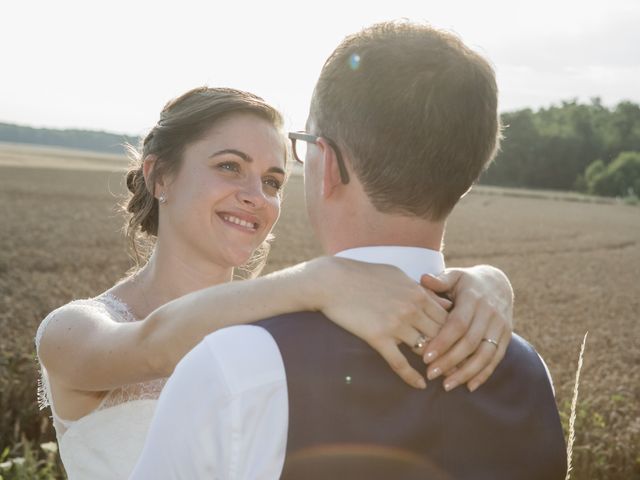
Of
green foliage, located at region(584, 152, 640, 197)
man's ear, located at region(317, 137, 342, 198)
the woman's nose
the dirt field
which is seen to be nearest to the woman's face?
the woman's nose

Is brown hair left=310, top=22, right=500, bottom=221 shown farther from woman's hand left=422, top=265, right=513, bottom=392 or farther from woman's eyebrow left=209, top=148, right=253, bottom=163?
woman's eyebrow left=209, top=148, right=253, bottom=163

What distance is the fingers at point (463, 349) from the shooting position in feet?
5.46

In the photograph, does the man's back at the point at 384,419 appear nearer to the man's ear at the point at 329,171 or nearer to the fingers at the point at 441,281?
the fingers at the point at 441,281

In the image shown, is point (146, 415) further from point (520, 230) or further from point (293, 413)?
point (520, 230)

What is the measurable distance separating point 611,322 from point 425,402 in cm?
1625

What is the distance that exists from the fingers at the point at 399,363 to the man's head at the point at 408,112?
1.24ft

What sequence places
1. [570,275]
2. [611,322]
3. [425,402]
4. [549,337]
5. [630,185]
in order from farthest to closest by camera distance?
[630,185]
[570,275]
[611,322]
[549,337]
[425,402]

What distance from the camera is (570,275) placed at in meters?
23.4

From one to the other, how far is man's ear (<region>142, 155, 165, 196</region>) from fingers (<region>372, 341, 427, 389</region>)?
90.6 inches

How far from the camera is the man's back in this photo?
61.3 inches

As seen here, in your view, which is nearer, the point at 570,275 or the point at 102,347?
the point at 102,347

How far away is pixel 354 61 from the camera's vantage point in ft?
5.88

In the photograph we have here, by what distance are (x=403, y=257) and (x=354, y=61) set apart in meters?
0.50

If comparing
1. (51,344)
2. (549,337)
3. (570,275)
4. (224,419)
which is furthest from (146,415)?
(570,275)
